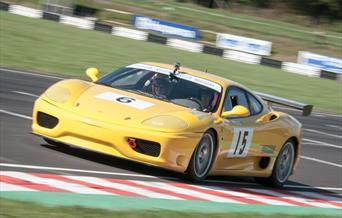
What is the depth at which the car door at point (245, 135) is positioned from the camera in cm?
870

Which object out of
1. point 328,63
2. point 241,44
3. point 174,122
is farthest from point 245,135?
point 241,44

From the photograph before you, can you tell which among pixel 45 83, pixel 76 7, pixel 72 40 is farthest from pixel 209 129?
pixel 76 7

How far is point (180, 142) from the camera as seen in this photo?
25.6 ft

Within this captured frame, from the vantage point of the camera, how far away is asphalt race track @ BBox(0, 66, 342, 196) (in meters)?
7.82

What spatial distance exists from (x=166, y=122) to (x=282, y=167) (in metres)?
2.60

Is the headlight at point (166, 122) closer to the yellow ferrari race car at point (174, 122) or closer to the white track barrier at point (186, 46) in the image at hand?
the yellow ferrari race car at point (174, 122)

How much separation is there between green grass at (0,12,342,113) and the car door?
11628 millimetres

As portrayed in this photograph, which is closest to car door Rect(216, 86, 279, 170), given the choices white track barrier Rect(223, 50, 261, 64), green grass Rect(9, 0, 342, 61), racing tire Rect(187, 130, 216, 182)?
racing tire Rect(187, 130, 216, 182)

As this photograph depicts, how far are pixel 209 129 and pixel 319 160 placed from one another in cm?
525

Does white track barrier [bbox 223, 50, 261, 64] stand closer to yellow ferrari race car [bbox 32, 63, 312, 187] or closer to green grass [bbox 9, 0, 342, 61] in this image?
green grass [bbox 9, 0, 342, 61]

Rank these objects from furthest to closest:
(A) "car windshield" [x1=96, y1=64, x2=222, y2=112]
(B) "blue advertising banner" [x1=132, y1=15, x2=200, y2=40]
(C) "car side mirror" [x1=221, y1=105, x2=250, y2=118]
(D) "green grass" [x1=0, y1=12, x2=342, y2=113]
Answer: (B) "blue advertising banner" [x1=132, y1=15, x2=200, y2=40]
(D) "green grass" [x1=0, y1=12, x2=342, y2=113]
(A) "car windshield" [x1=96, y1=64, x2=222, y2=112]
(C) "car side mirror" [x1=221, y1=105, x2=250, y2=118]

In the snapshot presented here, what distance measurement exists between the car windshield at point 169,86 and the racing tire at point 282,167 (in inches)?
56.3

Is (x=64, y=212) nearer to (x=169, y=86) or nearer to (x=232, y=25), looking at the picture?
(x=169, y=86)

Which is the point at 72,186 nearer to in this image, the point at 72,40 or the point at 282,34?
the point at 72,40
